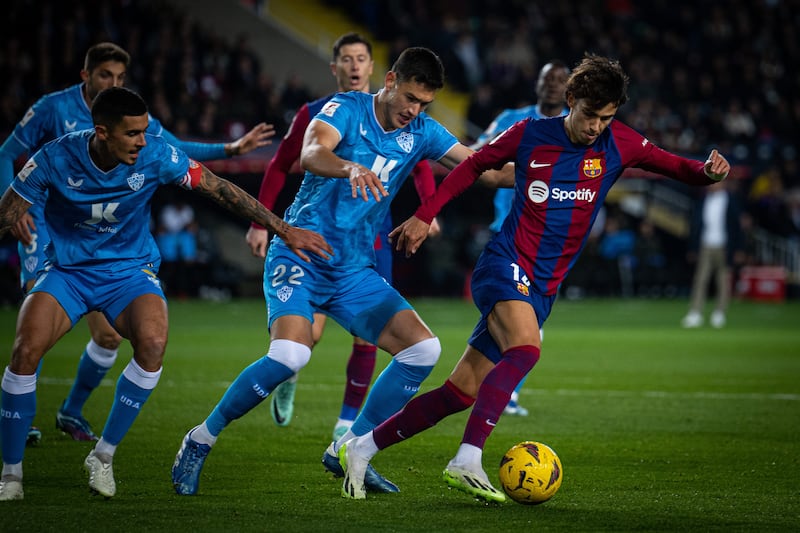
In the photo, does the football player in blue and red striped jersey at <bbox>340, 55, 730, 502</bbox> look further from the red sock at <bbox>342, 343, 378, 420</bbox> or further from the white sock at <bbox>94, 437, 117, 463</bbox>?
the red sock at <bbox>342, 343, 378, 420</bbox>

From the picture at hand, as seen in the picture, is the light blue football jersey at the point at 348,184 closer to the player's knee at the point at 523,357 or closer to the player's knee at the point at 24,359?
the player's knee at the point at 523,357

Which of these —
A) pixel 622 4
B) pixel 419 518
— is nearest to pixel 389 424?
pixel 419 518

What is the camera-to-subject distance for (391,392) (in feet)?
21.3

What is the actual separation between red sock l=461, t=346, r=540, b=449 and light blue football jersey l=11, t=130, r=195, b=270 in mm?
1997

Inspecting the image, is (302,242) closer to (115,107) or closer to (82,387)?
(115,107)

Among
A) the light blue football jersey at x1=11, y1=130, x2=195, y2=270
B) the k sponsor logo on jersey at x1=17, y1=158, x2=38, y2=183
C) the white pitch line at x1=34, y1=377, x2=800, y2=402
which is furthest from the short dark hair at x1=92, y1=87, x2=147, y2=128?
the white pitch line at x1=34, y1=377, x2=800, y2=402

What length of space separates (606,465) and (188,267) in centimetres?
1865

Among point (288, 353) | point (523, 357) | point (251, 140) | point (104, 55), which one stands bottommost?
point (288, 353)

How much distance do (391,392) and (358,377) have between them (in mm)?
1898

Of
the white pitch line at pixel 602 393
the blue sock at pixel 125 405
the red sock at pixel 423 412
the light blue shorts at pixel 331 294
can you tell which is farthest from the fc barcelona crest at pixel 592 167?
the white pitch line at pixel 602 393

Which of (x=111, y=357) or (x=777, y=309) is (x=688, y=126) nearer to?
(x=777, y=309)

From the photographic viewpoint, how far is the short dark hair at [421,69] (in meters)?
6.38

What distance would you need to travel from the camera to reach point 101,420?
350 inches

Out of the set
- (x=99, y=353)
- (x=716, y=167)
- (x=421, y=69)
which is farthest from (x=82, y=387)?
(x=716, y=167)
